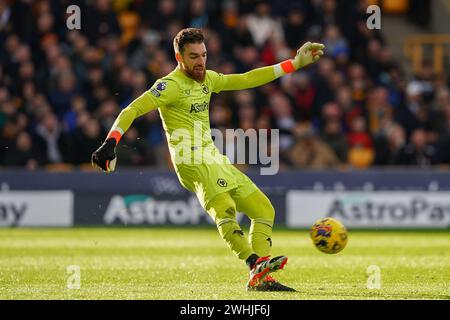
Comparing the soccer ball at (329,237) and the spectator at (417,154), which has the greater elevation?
the spectator at (417,154)

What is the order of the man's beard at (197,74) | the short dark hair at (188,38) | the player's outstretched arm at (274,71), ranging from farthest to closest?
the player's outstretched arm at (274,71) → the man's beard at (197,74) → the short dark hair at (188,38)

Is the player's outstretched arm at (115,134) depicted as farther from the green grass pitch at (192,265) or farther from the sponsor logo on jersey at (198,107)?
the green grass pitch at (192,265)

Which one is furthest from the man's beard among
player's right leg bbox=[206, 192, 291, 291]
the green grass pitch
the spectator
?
the spectator

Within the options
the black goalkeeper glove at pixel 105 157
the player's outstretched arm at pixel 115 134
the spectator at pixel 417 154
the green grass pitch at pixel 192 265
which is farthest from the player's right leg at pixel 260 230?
the spectator at pixel 417 154

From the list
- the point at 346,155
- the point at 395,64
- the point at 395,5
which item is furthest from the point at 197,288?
the point at 395,5

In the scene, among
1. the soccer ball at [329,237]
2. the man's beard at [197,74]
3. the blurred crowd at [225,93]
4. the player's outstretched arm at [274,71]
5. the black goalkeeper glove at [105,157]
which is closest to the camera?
the black goalkeeper glove at [105,157]

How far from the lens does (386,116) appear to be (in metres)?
21.1

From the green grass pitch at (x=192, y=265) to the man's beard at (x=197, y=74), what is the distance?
6.50 feet

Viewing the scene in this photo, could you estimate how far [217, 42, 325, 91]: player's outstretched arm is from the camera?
10664 mm

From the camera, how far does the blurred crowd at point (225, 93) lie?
1992cm

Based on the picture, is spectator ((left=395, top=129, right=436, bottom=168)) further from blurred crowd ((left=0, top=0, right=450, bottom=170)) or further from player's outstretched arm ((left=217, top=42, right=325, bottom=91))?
player's outstretched arm ((left=217, top=42, right=325, bottom=91))

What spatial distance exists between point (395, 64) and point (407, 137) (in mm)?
2717

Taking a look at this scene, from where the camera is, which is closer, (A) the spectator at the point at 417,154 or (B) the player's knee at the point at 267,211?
(B) the player's knee at the point at 267,211
